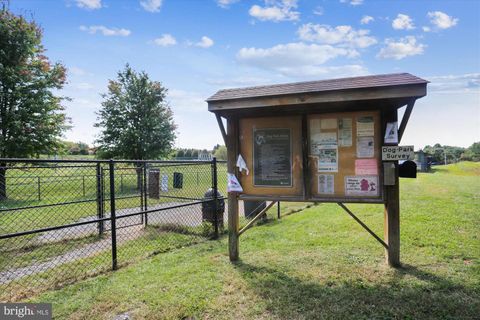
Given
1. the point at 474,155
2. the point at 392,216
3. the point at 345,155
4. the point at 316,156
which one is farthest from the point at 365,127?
the point at 474,155

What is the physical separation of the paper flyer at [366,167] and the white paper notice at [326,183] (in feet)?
1.09

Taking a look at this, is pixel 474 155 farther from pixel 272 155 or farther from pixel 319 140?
pixel 272 155

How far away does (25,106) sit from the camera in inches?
463

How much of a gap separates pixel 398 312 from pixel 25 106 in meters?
13.7

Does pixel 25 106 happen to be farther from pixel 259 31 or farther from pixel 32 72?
pixel 259 31

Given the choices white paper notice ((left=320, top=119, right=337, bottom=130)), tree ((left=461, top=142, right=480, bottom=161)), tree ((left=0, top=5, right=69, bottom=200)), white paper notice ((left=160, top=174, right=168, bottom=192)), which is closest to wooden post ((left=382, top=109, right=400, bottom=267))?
white paper notice ((left=320, top=119, right=337, bottom=130))

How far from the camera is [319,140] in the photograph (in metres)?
4.00

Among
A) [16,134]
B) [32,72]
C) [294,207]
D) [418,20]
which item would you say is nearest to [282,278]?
[294,207]

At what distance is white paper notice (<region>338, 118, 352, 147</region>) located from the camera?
3.89 meters

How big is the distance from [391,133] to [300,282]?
210 cm

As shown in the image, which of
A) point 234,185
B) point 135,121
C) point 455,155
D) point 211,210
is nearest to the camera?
point 234,185

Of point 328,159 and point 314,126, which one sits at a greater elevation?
point 314,126

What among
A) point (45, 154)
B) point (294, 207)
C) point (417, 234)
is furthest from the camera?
point (45, 154)

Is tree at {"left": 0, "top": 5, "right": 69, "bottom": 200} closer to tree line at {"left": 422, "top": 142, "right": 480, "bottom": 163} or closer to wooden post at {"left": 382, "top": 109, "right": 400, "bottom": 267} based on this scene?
wooden post at {"left": 382, "top": 109, "right": 400, "bottom": 267}
